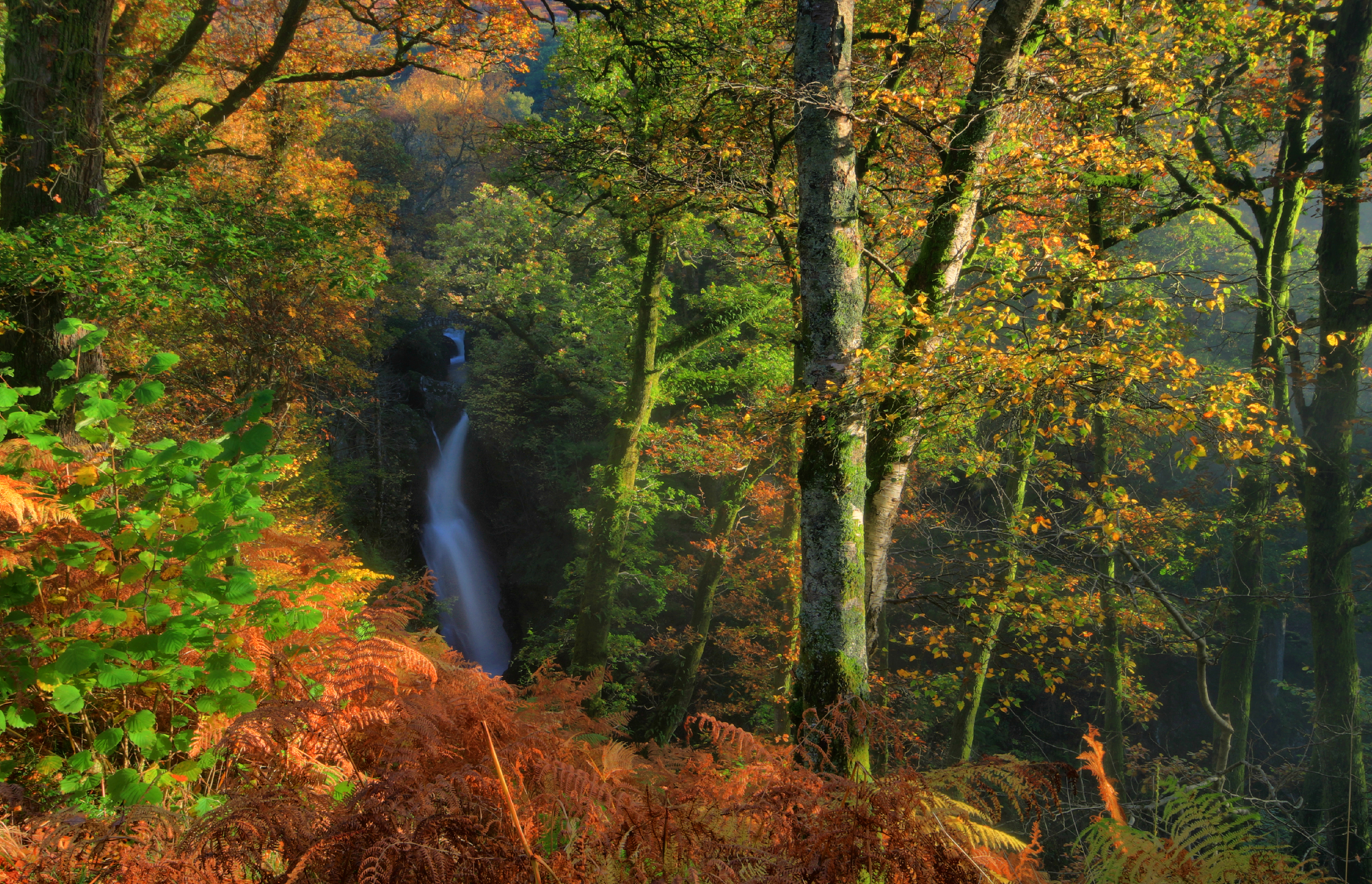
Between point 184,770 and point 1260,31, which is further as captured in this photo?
point 1260,31

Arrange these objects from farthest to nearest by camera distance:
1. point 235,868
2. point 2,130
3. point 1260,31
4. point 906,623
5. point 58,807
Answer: point 906,623 → point 1260,31 → point 2,130 → point 58,807 → point 235,868

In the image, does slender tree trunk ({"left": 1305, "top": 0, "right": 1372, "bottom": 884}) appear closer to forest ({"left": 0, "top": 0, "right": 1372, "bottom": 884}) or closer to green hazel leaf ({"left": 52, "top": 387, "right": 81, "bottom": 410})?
forest ({"left": 0, "top": 0, "right": 1372, "bottom": 884})

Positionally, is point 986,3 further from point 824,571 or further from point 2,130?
point 2,130

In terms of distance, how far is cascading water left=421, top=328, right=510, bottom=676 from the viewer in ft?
67.4

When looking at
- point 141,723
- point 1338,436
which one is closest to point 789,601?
point 1338,436

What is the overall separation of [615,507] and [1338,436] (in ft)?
34.8

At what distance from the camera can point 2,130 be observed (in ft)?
20.6

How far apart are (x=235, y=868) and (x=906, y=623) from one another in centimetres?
1912

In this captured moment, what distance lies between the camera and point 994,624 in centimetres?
917

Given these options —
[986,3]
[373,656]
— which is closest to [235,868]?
[373,656]

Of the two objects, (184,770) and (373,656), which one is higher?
(373,656)

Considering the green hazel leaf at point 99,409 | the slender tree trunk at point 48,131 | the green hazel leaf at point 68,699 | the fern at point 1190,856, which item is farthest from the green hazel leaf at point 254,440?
the slender tree trunk at point 48,131

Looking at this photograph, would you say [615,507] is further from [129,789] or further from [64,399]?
[129,789]

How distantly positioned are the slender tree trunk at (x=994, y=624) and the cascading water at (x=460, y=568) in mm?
13456
